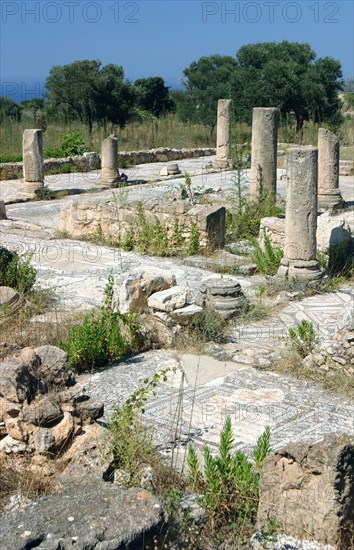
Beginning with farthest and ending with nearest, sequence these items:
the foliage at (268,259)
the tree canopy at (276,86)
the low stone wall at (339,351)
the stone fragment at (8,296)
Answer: the tree canopy at (276,86) < the foliage at (268,259) < the stone fragment at (8,296) < the low stone wall at (339,351)

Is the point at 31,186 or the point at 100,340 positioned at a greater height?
the point at 31,186

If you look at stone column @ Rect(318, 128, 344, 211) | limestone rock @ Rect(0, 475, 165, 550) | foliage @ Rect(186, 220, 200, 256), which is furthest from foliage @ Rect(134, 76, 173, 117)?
limestone rock @ Rect(0, 475, 165, 550)

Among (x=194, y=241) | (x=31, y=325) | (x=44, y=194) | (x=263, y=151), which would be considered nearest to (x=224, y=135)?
(x=44, y=194)

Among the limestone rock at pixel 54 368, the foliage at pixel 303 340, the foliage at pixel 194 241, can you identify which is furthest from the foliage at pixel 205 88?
the limestone rock at pixel 54 368

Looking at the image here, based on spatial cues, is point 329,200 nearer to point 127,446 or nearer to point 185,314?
point 185,314

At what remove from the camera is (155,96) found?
3781 centimetres

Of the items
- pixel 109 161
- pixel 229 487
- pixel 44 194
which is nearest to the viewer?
pixel 229 487

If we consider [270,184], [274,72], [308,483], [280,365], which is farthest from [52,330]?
[274,72]

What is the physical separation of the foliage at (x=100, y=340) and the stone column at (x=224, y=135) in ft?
49.1

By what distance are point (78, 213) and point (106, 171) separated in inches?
254

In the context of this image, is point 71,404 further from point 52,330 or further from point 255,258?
point 255,258

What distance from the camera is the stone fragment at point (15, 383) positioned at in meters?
5.24

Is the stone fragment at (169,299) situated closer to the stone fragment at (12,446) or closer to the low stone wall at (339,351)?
the low stone wall at (339,351)

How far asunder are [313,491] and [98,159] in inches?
781
